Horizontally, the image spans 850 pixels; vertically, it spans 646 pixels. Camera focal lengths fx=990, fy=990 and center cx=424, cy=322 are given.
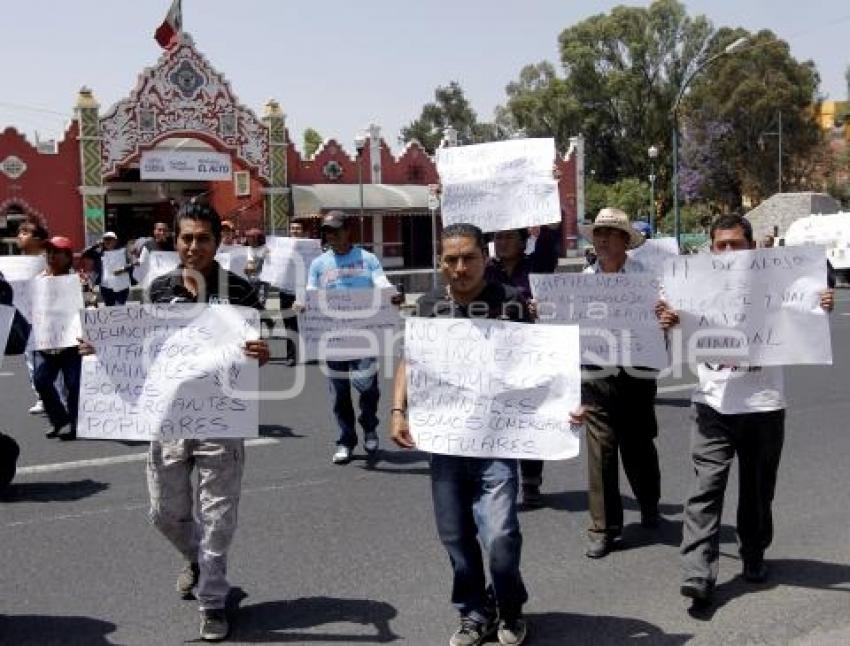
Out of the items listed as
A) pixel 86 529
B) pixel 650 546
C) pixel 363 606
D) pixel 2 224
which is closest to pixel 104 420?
pixel 363 606

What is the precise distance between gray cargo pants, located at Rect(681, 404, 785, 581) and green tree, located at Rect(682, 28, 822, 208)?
54280 millimetres

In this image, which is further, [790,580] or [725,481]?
[790,580]

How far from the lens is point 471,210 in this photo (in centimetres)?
634

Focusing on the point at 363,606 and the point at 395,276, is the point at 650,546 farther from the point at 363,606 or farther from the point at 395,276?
the point at 395,276

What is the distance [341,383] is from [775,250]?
353 centimetres

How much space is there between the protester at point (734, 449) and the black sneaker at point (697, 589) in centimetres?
2

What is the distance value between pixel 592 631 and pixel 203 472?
1.72 metres

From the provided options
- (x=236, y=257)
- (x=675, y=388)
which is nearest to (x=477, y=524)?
(x=675, y=388)

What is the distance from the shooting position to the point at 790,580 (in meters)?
4.61

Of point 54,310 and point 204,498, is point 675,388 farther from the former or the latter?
point 204,498

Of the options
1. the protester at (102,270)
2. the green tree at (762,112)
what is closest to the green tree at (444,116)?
the green tree at (762,112)

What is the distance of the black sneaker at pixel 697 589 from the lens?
4148mm

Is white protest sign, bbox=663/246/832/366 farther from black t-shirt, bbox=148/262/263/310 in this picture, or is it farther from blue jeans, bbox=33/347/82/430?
blue jeans, bbox=33/347/82/430

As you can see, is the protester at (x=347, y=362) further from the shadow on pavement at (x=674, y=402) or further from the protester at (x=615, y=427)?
the shadow on pavement at (x=674, y=402)
